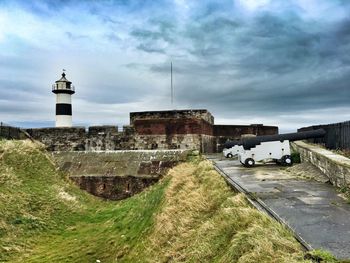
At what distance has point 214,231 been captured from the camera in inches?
166

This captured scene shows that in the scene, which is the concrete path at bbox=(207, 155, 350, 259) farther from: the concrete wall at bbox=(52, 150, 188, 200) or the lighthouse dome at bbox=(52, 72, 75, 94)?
the lighthouse dome at bbox=(52, 72, 75, 94)

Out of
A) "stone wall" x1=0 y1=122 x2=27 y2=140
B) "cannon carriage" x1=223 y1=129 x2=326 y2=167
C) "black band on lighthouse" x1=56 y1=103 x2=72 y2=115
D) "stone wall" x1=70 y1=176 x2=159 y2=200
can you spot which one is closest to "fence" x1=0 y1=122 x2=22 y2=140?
"stone wall" x1=0 y1=122 x2=27 y2=140

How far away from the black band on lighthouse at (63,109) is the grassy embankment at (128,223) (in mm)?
12764

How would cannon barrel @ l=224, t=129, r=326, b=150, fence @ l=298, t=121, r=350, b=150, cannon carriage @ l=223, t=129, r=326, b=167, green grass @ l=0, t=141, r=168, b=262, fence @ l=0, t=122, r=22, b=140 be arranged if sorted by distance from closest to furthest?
1. green grass @ l=0, t=141, r=168, b=262
2. fence @ l=298, t=121, r=350, b=150
3. cannon barrel @ l=224, t=129, r=326, b=150
4. cannon carriage @ l=223, t=129, r=326, b=167
5. fence @ l=0, t=122, r=22, b=140

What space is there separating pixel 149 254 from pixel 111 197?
256 inches

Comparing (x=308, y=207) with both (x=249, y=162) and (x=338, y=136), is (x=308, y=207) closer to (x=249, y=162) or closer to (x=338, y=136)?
(x=249, y=162)

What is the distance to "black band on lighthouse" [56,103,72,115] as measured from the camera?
2506cm

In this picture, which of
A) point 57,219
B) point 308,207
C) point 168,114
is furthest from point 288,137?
point 168,114

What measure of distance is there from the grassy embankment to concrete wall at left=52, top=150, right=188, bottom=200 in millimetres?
434

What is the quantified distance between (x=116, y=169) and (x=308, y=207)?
8.30 metres

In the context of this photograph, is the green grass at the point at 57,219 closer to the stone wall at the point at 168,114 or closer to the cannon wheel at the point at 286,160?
the cannon wheel at the point at 286,160

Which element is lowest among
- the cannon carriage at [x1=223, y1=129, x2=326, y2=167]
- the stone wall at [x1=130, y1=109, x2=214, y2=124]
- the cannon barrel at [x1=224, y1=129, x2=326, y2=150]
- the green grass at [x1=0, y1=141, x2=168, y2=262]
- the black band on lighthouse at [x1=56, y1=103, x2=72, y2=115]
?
the green grass at [x1=0, y1=141, x2=168, y2=262]

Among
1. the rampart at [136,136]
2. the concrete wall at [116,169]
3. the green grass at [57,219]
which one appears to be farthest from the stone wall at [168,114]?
the green grass at [57,219]

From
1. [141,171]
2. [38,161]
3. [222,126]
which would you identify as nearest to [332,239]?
[141,171]
